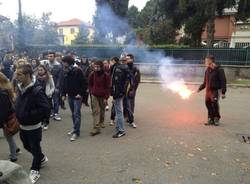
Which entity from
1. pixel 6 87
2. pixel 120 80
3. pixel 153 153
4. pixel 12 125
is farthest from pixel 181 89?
pixel 6 87

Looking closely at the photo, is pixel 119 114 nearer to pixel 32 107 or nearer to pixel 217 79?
pixel 217 79

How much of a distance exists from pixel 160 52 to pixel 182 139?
1581 cm

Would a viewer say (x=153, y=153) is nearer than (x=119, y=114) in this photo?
Yes

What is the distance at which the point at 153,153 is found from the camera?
272 inches

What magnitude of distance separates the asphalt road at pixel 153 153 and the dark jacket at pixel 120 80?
0.94 meters

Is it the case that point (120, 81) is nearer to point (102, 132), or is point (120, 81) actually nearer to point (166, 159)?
point (102, 132)

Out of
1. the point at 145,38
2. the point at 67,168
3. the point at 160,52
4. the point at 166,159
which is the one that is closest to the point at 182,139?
the point at 166,159

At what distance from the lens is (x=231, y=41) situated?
41781mm

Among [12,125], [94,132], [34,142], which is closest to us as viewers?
[34,142]

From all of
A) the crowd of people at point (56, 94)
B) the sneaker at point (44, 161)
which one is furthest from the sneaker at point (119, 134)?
the sneaker at point (44, 161)

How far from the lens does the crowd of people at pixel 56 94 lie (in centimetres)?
542

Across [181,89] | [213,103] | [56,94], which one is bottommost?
[181,89]

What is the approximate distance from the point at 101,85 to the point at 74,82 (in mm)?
654

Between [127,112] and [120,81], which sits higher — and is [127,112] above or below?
below
